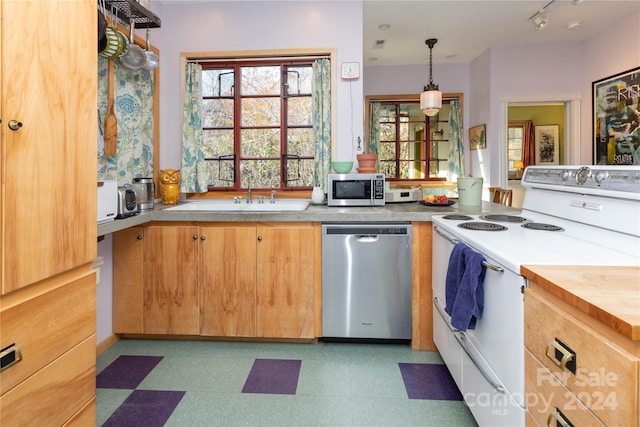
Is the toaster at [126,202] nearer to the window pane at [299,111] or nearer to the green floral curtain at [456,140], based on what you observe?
the window pane at [299,111]

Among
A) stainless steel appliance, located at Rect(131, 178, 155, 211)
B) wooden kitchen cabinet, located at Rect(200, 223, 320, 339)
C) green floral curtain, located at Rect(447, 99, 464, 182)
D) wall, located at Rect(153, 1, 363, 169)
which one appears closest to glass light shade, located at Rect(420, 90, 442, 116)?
green floral curtain, located at Rect(447, 99, 464, 182)

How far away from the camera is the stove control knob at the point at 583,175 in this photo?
1.63m

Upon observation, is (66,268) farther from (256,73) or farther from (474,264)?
(256,73)

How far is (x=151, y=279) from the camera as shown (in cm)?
255

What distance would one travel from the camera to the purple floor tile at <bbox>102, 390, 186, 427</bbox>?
1.72 m

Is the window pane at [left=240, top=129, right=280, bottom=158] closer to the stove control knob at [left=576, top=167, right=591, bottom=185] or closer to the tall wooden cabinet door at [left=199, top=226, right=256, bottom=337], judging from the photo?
the tall wooden cabinet door at [left=199, top=226, right=256, bottom=337]

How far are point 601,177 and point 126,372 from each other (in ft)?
8.46

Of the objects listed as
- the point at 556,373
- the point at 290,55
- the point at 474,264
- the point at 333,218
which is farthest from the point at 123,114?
the point at 556,373

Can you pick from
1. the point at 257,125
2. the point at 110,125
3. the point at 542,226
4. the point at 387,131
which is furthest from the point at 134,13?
the point at 387,131

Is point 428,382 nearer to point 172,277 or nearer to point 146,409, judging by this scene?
point 146,409

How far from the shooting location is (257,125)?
10.9 feet

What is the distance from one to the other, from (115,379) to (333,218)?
1546 mm

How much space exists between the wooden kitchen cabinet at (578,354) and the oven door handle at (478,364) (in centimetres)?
20

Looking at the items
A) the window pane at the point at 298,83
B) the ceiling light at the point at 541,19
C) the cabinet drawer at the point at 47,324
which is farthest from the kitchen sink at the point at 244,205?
the ceiling light at the point at 541,19
